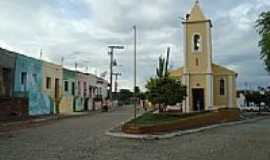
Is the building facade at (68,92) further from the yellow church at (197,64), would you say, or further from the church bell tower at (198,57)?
the church bell tower at (198,57)

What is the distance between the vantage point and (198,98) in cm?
4534

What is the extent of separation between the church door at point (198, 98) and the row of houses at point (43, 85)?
14.7 metres

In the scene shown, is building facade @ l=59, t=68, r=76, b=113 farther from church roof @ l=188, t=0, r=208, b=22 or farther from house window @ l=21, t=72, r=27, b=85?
church roof @ l=188, t=0, r=208, b=22

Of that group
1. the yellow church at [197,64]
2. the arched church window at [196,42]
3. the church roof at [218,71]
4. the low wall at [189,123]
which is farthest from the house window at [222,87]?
the low wall at [189,123]

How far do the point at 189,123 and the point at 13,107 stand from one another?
1462cm

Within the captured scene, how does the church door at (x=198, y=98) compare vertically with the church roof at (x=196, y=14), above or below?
below

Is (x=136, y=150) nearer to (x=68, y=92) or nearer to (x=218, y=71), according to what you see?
(x=218, y=71)

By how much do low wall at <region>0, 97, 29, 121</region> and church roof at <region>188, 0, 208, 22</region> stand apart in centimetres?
1868

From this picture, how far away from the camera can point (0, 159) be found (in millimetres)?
12867

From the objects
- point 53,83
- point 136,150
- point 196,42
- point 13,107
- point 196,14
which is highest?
point 196,14

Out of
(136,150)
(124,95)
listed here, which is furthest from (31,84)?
(124,95)

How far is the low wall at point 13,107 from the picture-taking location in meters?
31.7

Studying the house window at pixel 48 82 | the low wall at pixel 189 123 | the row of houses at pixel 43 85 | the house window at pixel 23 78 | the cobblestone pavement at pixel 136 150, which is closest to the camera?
the cobblestone pavement at pixel 136 150

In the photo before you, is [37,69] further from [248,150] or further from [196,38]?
[248,150]
